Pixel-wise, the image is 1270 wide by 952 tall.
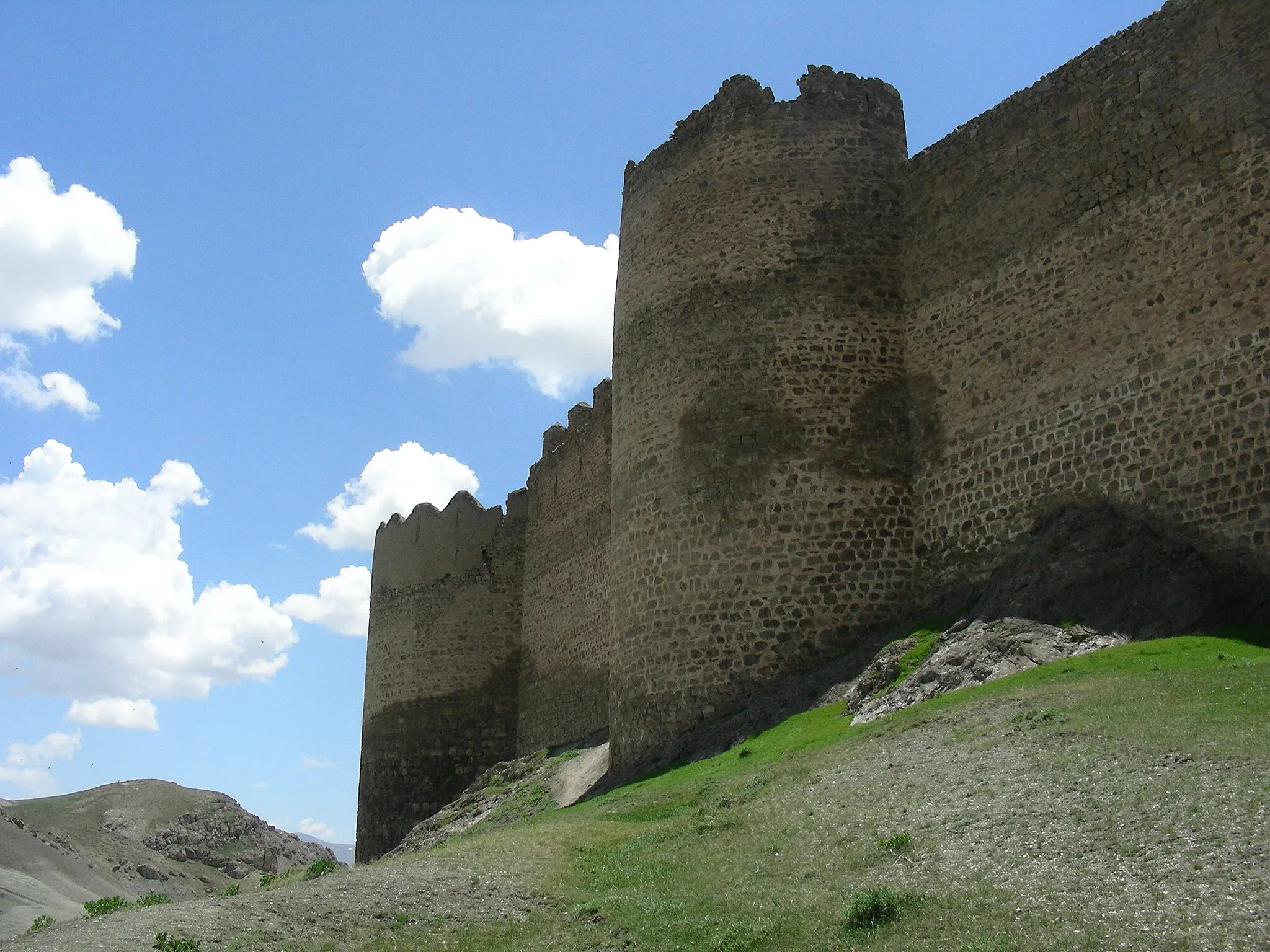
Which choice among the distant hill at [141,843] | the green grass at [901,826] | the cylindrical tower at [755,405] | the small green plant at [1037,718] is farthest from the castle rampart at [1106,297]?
the distant hill at [141,843]

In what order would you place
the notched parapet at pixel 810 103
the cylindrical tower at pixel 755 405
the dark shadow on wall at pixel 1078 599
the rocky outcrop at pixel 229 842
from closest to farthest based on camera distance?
the dark shadow on wall at pixel 1078 599, the cylindrical tower at pixel 755 405, the notched parapet at pixel 810 103, the rocky outcrop at pixel 229 842

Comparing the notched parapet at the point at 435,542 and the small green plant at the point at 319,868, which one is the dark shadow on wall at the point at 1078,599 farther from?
the notched parapet at the point at 435,542

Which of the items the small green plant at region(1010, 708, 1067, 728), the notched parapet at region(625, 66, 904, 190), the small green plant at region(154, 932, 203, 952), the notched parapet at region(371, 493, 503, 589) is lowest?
the small green plant at region(154, 932, 203, 952)

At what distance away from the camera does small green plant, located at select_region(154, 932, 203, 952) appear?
733cm

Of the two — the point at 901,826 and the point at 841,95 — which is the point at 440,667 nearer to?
the point at 841,95

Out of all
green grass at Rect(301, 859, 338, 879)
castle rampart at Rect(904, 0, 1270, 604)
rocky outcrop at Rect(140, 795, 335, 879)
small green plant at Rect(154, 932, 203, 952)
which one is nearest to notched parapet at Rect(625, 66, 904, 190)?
castle rampart at Rect(904, 0, 1270, 604)

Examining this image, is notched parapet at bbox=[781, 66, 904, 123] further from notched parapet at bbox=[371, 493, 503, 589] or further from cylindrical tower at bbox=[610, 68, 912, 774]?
notched parapet at bbox=[371, 493, 503, 589]

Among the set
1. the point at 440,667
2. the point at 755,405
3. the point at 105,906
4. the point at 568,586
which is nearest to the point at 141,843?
the point at 440,667

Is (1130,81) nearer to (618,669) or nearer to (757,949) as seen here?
(618,669)

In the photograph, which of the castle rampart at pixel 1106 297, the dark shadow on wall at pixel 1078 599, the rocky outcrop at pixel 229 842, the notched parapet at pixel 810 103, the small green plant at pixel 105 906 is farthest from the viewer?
the rocky outcrop at pixel 229 842

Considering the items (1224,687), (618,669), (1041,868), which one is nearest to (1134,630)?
(1224,687)

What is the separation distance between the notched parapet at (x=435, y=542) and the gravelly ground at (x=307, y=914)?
17.1 m

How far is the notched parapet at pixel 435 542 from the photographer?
1043 inches

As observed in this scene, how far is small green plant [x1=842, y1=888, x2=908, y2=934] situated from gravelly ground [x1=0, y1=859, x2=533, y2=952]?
8.57ft
